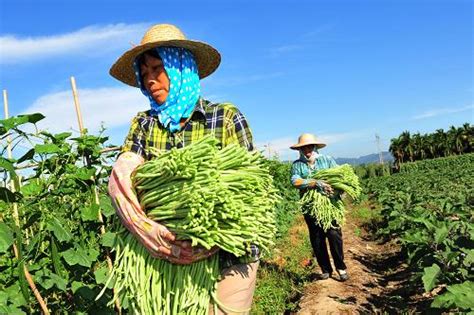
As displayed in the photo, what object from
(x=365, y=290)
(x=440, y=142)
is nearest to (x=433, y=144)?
(x=440, y=142)

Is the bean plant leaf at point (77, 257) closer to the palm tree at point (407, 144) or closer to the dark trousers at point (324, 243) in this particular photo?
the dark trousers at point (324, 243)

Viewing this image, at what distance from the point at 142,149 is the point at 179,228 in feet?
1.68

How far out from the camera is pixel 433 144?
59.8 m

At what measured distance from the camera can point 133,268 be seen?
1961mm

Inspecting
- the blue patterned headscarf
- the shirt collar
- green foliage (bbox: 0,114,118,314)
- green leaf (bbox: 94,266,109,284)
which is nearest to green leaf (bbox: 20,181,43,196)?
green foliage (bbox: 0,114,118,314)

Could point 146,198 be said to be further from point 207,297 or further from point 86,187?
point 86,187

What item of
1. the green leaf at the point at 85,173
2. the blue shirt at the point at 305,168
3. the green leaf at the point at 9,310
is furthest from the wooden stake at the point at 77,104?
the blue shirt at the point at 305,168

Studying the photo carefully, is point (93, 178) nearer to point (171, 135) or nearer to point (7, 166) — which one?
point (7, 166)

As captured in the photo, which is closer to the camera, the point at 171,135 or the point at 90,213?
the point at 171,135

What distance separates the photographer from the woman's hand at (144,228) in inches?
74.3

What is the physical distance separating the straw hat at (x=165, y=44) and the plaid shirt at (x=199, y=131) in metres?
0.24

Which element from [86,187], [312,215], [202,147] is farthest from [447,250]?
[202,147]

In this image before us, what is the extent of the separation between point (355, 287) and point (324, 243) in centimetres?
62

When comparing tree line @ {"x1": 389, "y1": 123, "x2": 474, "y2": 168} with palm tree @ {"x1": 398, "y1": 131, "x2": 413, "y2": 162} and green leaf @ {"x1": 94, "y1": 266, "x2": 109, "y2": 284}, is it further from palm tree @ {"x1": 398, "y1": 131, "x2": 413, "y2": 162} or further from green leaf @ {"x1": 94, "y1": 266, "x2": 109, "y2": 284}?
green leaf @ {"x1": 94, "y1": 266, "x2": 109, "y2": 284}
